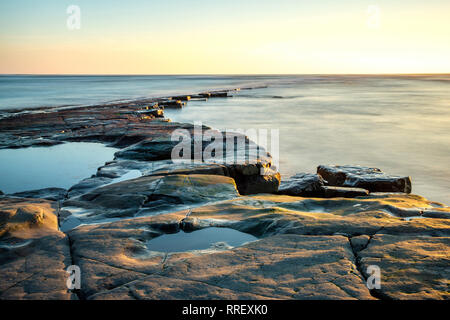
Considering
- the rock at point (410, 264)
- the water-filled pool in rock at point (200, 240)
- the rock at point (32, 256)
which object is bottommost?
the water-filled pool in rock at point (200, 240)

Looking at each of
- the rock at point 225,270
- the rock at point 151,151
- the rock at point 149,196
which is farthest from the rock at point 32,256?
the rock at point 151,151

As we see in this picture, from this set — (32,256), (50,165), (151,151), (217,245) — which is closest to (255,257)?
(217,245)

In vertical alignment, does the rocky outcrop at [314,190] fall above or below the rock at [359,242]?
below

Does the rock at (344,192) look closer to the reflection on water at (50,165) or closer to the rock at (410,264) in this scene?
the rock at (410,264)

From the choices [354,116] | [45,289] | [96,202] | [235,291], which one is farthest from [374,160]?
[354,116]

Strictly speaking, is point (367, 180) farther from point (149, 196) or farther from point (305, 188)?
point (149, 196)

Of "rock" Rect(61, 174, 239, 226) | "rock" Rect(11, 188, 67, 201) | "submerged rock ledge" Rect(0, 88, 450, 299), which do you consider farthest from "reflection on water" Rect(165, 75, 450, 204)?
"rock" Rect(11, 188, 67, 201)

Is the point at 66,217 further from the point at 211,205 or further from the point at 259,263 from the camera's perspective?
the point at 259,263
